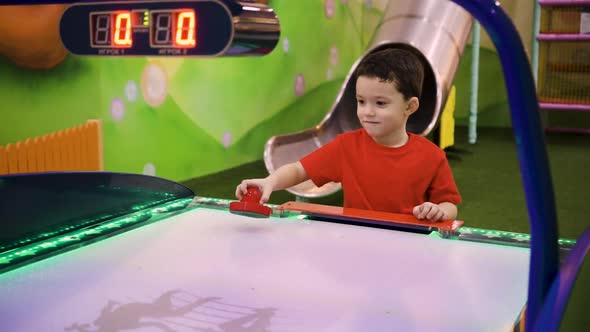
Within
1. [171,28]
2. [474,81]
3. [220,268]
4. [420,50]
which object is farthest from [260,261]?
[474,81]

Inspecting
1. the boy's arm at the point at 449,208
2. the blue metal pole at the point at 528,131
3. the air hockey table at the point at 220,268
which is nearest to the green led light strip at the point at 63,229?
the air hockey table at the point at 220,268

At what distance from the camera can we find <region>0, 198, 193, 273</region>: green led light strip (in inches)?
33.0

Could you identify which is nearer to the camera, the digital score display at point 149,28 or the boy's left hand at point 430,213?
the digital score display at point 149,28

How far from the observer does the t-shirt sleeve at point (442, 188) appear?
133 centimetres

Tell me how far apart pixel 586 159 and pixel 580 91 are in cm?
120

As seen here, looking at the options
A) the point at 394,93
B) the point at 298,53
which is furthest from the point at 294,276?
the point at 298,53

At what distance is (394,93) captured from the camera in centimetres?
128

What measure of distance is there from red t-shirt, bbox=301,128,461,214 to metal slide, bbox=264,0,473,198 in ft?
6.13


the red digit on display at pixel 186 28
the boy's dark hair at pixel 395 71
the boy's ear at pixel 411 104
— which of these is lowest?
the boy's ear at pixel 411 104

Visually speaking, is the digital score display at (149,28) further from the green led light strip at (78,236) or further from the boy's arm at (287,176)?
the boy's arm at (287,176)

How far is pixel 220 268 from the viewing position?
0.80 meters

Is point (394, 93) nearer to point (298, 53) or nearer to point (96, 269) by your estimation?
point (96, 269)

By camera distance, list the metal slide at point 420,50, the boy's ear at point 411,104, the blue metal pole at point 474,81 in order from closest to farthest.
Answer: the boy's ear at point 411,104 → the metal slide at point 420,50 → the blue metal pole at point 474,81

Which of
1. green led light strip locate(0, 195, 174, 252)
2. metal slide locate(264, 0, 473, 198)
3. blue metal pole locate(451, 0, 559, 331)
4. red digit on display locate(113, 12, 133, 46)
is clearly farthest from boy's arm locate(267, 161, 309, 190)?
metal slide locate(264, 0, 473, 198)
